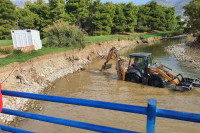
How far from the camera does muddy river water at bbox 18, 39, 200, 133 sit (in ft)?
21.4

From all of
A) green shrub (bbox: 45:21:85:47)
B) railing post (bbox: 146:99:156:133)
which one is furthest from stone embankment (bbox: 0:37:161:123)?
railing post (bbox: 146:99:156:133)

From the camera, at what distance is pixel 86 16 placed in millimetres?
30812

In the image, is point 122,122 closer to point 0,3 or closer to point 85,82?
point 85,82

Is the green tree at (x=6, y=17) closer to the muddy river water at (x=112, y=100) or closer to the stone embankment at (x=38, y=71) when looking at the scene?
the stone embankment at (x=38, y=71)

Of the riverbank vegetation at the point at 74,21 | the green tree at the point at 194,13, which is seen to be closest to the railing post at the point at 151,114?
the riverbank vegetation at the point at 74,21

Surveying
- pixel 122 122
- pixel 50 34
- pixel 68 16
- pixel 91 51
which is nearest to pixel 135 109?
pixel 122 122

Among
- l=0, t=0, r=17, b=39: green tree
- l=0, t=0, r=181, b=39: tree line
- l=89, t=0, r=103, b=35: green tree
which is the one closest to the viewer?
l=0, t=0, r=17, b=39: green tree

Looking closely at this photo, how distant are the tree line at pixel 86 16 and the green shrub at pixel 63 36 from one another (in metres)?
8.64

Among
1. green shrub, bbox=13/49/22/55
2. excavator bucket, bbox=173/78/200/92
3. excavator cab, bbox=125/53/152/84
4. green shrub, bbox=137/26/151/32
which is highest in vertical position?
green shrub, bbox=137/26/151/32

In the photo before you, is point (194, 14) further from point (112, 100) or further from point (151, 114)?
point (151, 114)

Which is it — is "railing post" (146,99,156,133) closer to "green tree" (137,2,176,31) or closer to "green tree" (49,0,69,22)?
"green tree" (49,0,69,22)

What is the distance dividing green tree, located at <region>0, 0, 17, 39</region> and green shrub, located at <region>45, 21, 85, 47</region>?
992cm

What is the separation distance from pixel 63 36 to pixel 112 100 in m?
11.9

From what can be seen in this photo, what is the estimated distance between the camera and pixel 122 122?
6824mm
